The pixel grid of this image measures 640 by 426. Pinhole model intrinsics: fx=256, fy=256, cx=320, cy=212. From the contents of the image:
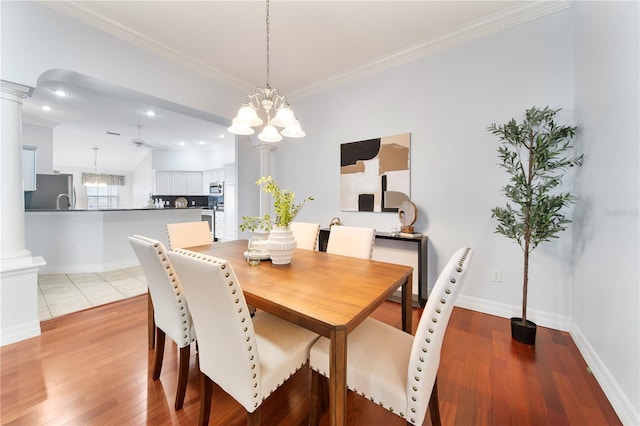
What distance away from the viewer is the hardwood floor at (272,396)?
1390 mm

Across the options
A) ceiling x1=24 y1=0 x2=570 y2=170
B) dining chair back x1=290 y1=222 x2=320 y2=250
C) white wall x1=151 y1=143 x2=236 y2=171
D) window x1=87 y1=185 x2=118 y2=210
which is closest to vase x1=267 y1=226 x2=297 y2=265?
dining chair back x1=290 y1=222 x2=320 y2=250

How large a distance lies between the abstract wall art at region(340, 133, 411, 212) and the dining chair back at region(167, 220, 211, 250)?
6.06 ft

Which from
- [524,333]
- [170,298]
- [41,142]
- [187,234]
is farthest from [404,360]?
[41,142]

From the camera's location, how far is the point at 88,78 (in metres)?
2.54

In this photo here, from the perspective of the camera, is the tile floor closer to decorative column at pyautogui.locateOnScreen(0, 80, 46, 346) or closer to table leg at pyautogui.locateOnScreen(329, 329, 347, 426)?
decorative column at pyautogui.locateOnScreen(0, 80, 46, 346)

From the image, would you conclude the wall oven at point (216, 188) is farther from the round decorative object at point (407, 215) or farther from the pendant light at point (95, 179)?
the round decorative object at point (407, 215)

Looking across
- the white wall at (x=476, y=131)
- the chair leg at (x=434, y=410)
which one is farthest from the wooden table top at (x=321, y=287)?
the white wall at (x=476, y=131)

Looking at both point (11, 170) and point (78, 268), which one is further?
point (78, 268)

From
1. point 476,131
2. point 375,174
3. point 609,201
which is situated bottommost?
point 609,201

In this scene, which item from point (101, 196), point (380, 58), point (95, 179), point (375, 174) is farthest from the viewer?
point (101, 196)

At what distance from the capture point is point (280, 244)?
168 centimetres

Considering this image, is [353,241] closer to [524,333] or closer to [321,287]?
[321,287]

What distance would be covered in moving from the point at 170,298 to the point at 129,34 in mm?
2913

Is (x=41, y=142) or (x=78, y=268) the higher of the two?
(x=41, y=142)
